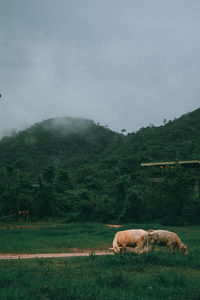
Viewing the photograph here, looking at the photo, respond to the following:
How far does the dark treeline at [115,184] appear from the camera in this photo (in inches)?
1305

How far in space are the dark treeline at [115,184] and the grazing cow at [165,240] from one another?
18.6 m

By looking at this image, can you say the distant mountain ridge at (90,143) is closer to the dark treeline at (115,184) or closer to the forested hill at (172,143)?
the forested hill at (172,143)

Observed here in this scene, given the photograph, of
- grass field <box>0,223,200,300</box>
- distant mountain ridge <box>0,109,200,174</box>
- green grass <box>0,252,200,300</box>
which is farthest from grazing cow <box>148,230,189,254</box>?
distant mountain ridge <box>0,109,200,174</box>

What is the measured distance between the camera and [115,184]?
129 ft

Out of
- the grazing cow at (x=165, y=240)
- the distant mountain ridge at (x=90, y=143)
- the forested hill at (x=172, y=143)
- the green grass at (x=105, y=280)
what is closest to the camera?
the green grass at (x=105, y=280)

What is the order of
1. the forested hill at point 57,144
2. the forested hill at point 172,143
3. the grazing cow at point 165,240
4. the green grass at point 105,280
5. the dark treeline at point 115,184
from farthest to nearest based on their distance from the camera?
the forested hill at point 57,144 < the forested hill at point 172,143 < the dark treeline at point 115,184 < the grazing cow at point 165,240 < the green grass at point 105,280

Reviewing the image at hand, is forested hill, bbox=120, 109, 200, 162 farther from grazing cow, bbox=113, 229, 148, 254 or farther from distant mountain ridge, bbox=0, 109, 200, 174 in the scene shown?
grazing cow, bbox=113, 229, 148, 254

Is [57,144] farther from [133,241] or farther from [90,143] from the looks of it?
[133,241]

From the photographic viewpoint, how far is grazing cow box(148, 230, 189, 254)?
45.5ft

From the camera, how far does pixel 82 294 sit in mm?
6711

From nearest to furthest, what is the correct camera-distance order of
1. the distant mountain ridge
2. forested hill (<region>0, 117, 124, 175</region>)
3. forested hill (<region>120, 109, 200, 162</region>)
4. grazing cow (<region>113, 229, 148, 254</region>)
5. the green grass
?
1. the green grass
2. grazing cow (<region>113, 229, 148, 254</region>)
3. forested hill (<region>120, 109, 200, 162</region>)
4. the distant mountain ridge
5. forested hill (<region>0, 117, 124, 175</region>)

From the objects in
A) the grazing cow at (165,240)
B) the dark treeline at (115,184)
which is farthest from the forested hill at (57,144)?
the grazing cow at (165,240)

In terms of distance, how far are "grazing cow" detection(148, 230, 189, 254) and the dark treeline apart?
18552mm

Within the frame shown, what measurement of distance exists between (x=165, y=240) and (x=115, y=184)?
2540 cm
